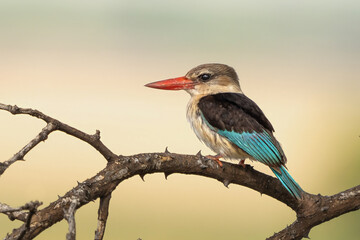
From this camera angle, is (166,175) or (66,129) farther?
Answer: (166,175)

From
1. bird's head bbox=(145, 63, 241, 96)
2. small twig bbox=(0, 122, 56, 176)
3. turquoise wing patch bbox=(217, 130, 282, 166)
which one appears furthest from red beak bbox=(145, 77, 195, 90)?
small twig bbox=(0, 122, 56, 176)

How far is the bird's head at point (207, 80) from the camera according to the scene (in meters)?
3.61

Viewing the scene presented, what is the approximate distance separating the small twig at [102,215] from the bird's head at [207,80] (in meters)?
1.67

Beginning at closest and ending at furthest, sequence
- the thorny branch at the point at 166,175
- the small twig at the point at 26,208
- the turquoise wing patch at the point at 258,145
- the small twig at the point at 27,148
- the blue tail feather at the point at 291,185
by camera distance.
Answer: the small twig at the point at 26,208 < the small twig at the point at 27,148 < the thorny branch at the point at 166,175 < the blue tail feather at the point at 291,185 < the turquoise wing patch at the point at 258,145

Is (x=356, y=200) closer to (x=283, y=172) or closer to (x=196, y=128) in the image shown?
(x=283, y=172)

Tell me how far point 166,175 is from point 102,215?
0.37m

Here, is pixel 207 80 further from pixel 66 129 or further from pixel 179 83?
pixel 66 129

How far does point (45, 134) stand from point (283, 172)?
50.4 inches

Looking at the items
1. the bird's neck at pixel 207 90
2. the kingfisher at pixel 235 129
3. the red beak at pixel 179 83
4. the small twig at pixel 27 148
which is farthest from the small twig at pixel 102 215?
the bird's neck at pixel 207 90

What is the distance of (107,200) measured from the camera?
1987 millimetres

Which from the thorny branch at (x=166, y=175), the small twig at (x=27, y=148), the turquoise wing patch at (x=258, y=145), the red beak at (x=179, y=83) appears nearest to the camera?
the small twig at (x=27, y=148)

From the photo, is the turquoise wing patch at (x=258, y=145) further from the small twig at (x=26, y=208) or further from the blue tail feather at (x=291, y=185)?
the small twig at (x=26, y=208)

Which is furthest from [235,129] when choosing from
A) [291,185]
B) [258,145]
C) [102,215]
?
[102,215]

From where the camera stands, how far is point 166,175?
86.9 inches
